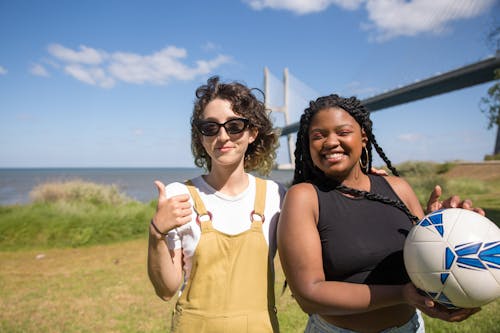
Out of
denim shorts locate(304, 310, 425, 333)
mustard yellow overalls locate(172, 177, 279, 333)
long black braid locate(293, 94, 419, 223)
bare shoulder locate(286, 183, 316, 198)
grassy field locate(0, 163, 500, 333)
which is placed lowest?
grassy field locate(0, 163, 500, 333)

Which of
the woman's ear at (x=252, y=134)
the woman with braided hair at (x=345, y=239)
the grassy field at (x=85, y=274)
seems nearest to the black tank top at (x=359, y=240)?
the woman with braided hair at (x=345, y=239)

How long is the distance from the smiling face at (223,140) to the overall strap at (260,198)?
0.16 metres

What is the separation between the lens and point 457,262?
1.35 meters

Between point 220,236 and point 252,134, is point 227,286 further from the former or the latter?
point 252,134

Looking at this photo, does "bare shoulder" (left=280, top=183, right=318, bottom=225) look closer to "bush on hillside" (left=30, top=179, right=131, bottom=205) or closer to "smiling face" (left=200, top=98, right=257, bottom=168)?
"smiling face" (left=200, top=98, right=257, bottom=168)

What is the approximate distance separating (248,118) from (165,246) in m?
0.79

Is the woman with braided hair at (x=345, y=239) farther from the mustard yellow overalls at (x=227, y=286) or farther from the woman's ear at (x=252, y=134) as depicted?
the woman's ear at (x=252, y=134)

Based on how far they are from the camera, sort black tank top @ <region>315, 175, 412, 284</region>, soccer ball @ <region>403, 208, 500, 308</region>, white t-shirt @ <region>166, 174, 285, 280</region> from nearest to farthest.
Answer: soccer ball @ <region>403, 208, 500, 308</region> → black tank top @ <region>315, 175, 412, 284</region> → white t-shirt @ <region>166, 174, 285, 280</region>

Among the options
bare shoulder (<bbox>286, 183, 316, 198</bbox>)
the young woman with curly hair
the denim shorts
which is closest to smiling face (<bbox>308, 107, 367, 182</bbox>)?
bare shoulder (<bbox>286, 183, 316, 198</bbox>)

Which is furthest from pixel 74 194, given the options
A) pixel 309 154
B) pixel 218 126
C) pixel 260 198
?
pixel 309 154

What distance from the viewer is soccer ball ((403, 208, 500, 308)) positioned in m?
1.33

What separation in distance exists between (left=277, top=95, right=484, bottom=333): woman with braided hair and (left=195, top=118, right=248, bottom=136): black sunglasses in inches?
14.3

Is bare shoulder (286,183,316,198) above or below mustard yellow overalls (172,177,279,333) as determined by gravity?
above

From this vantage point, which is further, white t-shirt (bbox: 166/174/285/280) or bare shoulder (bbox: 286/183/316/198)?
white t-shirt (bbox: 166/174/285/280)
